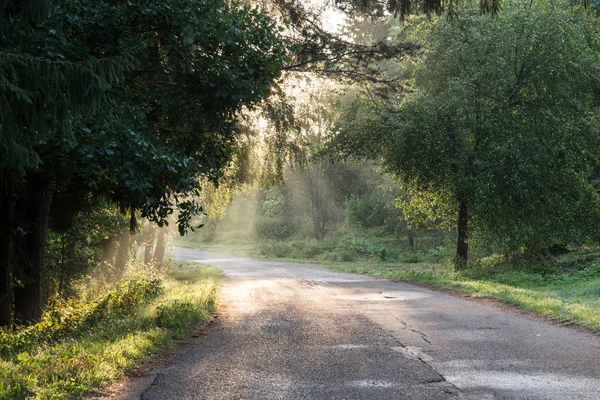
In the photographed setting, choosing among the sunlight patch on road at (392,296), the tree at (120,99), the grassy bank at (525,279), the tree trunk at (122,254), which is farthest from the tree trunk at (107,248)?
the sunlight patch on road at (392,296)

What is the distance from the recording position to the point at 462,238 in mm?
25234

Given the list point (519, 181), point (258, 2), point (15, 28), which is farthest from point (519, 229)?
point (15, 28)

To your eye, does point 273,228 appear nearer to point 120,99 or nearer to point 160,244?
point 160,244

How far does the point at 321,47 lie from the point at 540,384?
33.7ft

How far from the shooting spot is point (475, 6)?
926 inches

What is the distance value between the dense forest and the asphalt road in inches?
104

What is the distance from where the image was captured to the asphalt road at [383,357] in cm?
631

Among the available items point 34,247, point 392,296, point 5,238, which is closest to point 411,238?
point 392,296

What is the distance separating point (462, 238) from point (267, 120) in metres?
11.5

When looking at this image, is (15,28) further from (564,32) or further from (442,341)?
(564,32)

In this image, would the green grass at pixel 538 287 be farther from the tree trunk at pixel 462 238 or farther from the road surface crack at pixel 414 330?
the road surface crack at pixel 414 330

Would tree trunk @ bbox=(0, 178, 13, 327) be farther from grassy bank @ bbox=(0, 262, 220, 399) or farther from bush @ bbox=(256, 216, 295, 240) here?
bush @ bbox=(256, 216, 295, 240)

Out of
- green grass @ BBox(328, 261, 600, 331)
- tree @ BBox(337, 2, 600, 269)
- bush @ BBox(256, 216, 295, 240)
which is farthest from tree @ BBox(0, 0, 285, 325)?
bush @ BBox(256, 216, 295, 240)

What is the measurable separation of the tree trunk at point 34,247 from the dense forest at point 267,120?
0.04 meters
